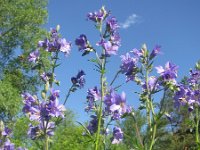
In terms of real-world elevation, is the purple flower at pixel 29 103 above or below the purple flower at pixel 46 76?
below

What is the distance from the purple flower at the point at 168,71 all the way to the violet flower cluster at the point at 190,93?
0.59 ft

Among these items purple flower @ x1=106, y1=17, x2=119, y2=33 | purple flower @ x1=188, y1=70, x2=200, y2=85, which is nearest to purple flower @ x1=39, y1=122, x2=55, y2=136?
purple flower @ x1=106, y1=17, x2=119, y2=33

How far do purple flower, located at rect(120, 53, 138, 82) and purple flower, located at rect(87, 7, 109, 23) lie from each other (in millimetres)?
975

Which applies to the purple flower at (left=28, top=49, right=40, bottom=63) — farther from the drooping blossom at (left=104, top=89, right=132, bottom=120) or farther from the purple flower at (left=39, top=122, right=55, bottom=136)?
the drooping blossom at (left=104, top=89, right=132, bottom=120)

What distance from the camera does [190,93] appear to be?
6207 millimetres

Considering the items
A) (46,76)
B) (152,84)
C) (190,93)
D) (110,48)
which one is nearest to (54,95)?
(46,76)

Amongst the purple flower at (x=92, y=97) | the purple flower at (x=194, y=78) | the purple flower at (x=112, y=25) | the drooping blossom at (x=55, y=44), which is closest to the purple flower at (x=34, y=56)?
the drooping blossom at (x=55, y=44)

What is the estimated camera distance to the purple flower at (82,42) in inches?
246

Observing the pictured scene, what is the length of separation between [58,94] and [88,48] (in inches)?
48.2

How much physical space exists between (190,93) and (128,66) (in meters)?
1.06

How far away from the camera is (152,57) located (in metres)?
5.54

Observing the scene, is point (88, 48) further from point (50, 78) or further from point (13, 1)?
point (13, 1)

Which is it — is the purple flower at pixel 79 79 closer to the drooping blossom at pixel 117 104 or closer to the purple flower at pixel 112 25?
the purple flower at pixel 112 25

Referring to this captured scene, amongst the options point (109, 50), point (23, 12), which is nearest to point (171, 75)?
point (109, 50)
